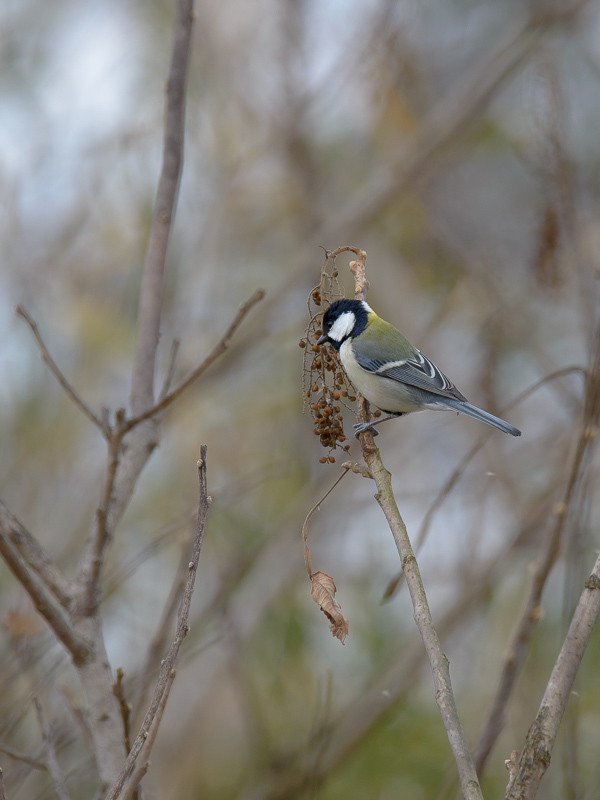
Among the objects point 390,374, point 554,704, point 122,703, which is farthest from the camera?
point 390,374

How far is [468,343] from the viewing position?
4.66 meters

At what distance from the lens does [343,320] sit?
233 centimetres

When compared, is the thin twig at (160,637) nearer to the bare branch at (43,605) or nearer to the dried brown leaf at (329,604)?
the bare branch at (43,605)

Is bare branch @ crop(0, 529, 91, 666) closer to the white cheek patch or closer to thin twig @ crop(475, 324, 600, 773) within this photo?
thin twig @ crop(475, 324, 600, 773)

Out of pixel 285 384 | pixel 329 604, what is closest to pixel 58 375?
pixel 329 604

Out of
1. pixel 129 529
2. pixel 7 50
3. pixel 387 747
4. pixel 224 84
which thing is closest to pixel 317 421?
pixel 387 747

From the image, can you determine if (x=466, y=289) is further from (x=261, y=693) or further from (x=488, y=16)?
(x=488, y=16)

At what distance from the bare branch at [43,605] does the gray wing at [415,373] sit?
1489 mm

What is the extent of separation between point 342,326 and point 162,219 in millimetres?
766

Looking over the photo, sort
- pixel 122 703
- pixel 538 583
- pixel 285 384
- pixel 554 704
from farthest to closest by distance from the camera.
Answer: pixel 285 384, pixel 538 583, pixel 122 703, pixel 554 704

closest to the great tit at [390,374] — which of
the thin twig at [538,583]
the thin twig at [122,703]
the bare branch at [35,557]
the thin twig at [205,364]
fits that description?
the thin twig at [538,583]

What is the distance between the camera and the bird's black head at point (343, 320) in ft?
6.81

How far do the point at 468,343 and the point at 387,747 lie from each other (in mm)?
2343

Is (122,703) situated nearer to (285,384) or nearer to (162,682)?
(162,682)
